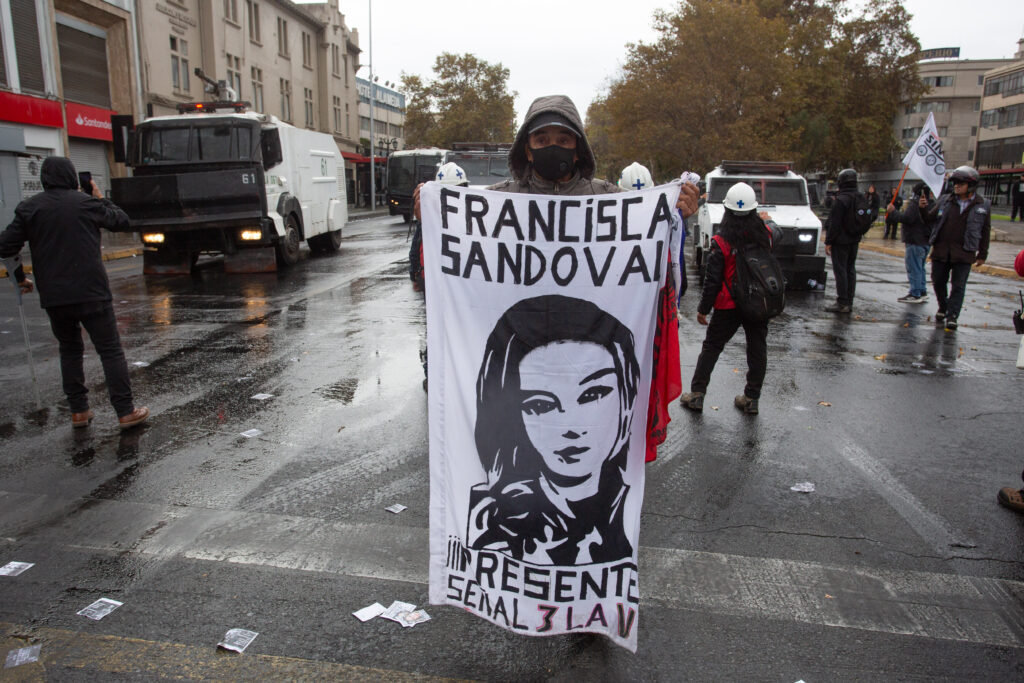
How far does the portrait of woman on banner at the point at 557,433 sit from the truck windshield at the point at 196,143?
520 inches

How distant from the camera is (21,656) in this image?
9.18ft

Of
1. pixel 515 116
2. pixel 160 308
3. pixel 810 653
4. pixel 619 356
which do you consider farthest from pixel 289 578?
pixel 515 116

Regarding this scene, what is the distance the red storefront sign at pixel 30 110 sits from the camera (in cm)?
2108

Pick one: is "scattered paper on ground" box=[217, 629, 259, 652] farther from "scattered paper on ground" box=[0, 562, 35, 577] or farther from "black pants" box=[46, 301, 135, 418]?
"black pants" box=[46, 301, 135, 418]

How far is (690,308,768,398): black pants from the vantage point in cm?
607

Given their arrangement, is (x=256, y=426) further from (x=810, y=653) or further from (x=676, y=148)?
(x=676, y=148)

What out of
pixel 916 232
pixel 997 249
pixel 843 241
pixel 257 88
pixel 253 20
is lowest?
pixel 997 249

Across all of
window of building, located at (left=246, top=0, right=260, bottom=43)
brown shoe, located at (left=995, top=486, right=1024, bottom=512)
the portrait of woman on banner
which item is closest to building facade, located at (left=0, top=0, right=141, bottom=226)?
window of building, located at (left=246, top=0, right=260, bottom=43)

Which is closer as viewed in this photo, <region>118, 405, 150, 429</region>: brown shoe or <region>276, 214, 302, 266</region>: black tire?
<region>118, 405, 150, 429</region>: brown shoe

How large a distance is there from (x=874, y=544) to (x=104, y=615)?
141 inches

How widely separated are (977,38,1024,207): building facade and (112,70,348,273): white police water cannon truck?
6019 centimetres

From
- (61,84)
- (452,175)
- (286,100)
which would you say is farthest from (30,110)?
(286,100)

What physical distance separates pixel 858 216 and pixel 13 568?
1055 centimetres

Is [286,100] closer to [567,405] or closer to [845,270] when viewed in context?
[845,270]
